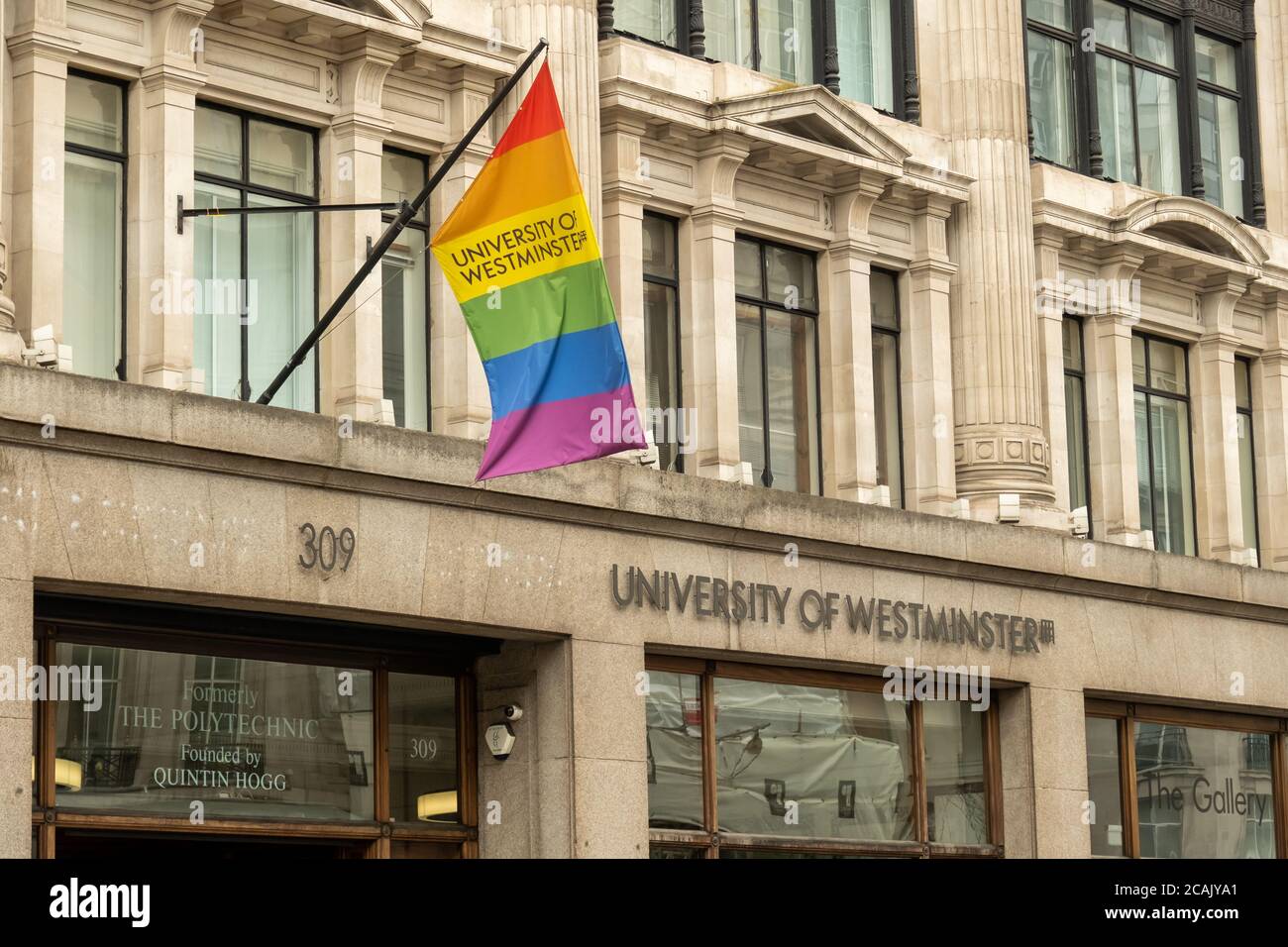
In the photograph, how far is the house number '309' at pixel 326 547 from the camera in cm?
1994

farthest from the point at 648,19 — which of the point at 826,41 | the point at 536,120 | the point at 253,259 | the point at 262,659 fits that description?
the point at 262,659

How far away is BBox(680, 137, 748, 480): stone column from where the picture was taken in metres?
24.8

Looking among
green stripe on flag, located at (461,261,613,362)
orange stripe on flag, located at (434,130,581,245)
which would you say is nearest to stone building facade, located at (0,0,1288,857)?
green stripe on flag, located at (461,261,613,362)

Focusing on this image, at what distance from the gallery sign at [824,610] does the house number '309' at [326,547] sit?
9.48 feet

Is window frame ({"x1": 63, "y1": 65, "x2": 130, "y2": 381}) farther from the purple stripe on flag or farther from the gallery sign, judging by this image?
the gallery sign

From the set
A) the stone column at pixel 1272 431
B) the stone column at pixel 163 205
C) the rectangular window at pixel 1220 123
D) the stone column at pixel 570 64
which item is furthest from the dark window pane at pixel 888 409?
the stone column at pixel 163 205

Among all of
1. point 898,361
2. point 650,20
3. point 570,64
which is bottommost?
point 898,361

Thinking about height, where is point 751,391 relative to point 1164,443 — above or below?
below

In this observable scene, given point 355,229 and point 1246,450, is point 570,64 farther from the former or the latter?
point 1246,450

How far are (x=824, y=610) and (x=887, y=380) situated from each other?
421cm

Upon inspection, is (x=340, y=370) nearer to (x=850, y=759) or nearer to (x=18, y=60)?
(x=18, y=60)

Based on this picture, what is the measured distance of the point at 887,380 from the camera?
27.4 meters

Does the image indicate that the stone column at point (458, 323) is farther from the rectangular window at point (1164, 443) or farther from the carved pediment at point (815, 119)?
the rectangular window at point (1164, 443)
